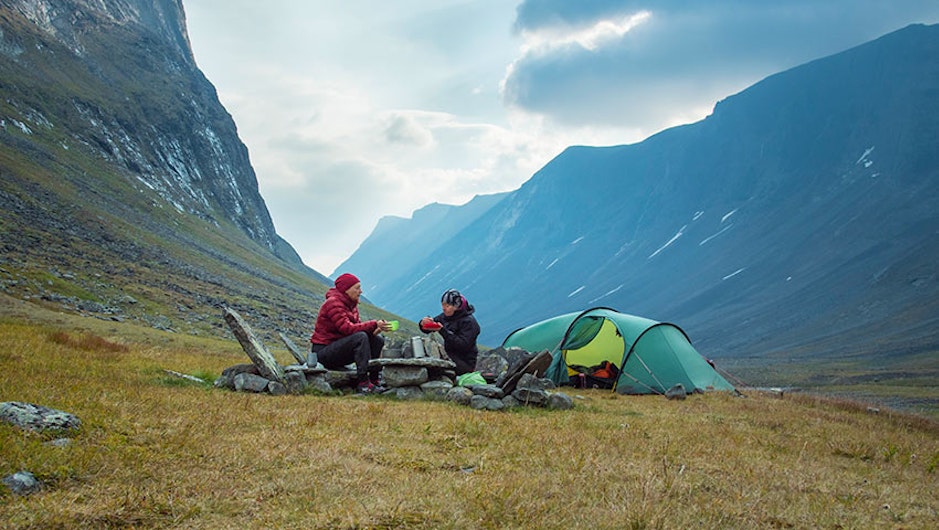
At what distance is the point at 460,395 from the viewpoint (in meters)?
13.5

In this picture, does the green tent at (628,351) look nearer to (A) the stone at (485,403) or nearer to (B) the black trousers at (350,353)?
(A) the stone at (485,403)

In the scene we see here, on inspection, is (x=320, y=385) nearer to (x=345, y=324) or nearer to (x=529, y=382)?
(x=345, y=324)

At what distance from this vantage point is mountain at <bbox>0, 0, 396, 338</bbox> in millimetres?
46906

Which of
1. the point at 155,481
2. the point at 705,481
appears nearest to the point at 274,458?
the point at 155,481

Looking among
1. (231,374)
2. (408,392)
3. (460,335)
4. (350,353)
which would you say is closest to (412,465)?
(408,392)

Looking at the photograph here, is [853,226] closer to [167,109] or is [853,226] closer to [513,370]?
[167,109]

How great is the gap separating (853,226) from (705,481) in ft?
671

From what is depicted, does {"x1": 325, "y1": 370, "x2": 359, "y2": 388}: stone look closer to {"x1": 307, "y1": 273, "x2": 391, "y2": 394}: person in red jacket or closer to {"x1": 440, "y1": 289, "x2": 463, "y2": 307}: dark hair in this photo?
{"x1": 307, "y1": 273, "x2": 391, "y2": 394}: person in red jacket

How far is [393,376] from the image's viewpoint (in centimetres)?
1429

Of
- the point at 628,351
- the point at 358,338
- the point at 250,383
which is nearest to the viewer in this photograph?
the point at 250,383

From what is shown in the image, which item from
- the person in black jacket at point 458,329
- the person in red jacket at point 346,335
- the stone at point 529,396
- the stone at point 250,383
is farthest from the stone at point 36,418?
the person in black jacket at point 458,329

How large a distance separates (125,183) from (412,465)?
348ft

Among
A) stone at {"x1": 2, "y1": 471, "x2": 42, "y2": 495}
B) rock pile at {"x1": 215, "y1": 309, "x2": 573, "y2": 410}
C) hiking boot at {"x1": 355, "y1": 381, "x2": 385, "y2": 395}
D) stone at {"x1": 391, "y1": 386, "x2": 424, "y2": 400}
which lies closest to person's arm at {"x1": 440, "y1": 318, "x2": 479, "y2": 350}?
rock pile at {"x1": 215, "y1": 309, "x2": 573, "y2": 410}

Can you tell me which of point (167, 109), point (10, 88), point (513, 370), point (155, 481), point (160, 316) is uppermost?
point (167, 109)
